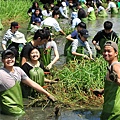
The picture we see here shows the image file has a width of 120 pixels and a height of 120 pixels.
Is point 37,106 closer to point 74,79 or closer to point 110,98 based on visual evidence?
point 74,79

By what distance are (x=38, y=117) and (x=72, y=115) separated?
562 millimetres

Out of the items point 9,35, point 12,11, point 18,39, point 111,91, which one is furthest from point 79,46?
point 12,11

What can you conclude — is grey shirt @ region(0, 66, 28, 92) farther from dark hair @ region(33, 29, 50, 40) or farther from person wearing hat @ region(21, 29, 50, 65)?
dark hair @ region(33, 29, 50, 40)

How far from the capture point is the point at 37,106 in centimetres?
699

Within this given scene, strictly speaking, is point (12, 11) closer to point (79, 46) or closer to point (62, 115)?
point (79, 46)

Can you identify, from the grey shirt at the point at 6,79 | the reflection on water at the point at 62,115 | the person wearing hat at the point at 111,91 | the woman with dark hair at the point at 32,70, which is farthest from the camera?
the woman with dark hair at the point at 32,70

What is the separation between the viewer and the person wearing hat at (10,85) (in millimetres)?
6121

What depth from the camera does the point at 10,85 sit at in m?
6.14

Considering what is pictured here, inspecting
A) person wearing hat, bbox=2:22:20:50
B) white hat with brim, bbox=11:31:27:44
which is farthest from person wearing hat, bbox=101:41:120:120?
person wearing hat, bbox=2:22:20:50

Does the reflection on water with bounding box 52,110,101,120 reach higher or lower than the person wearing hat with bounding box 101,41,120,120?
lower

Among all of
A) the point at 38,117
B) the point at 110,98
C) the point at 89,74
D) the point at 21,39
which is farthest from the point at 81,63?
the point at 110,98

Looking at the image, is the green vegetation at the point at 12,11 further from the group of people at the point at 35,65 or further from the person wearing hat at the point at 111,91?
the person wearing hat at the point at 111,91

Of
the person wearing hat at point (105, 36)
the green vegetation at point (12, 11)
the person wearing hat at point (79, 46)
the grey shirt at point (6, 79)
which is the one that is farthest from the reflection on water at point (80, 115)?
the green vegetation at point (12, 11)

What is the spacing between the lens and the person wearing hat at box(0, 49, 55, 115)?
612cm
